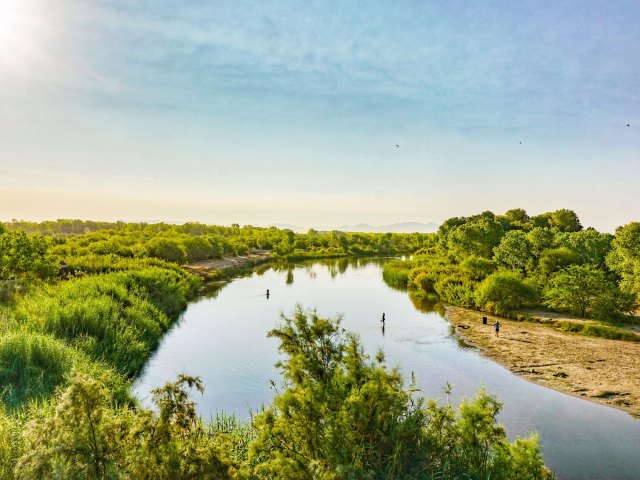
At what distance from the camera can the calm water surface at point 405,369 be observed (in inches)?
676

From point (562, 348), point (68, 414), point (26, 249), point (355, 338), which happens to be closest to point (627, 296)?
point (562, 348)

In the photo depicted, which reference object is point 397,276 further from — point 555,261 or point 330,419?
point 330,419

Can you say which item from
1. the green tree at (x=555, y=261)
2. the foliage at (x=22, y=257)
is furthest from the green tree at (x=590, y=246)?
the foliage at (x=22, y=257)

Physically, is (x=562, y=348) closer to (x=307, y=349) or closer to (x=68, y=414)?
(x=307, y=349)

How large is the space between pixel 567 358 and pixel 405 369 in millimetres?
12021

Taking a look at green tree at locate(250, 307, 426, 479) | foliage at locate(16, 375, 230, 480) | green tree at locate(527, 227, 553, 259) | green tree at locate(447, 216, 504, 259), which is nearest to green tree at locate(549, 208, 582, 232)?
green tree at locate(447, 216, 504, 259)

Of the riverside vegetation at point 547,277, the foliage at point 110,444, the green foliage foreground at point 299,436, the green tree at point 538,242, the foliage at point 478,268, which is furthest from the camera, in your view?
the green tree at point 538,242

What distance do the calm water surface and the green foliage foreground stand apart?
6.12 ft

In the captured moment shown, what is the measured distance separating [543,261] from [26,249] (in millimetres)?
53257

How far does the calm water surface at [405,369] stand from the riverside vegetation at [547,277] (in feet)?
22.6

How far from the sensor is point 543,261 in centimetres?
4731

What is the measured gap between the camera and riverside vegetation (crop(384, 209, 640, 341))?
3638cm

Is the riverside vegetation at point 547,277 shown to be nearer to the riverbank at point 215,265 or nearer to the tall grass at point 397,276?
the tall grass at point 397,276

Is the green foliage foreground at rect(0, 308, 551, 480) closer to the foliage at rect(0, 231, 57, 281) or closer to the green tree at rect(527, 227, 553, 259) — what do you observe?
the foliage at rect(0, 231, 57, 281)
